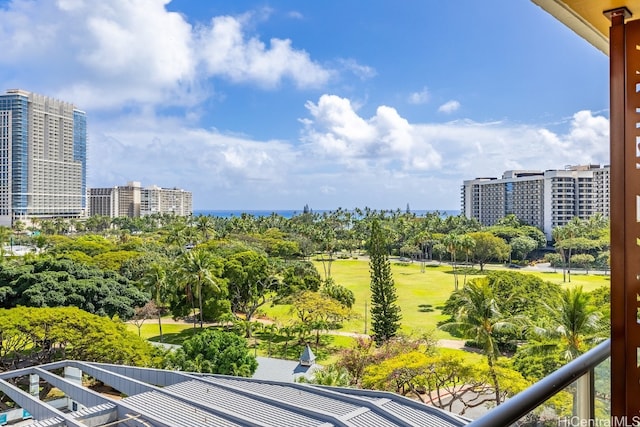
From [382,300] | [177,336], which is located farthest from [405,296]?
[177,336]

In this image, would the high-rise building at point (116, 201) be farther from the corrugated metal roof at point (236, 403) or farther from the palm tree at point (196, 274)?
the corrugated metal roof at point (236, 403)

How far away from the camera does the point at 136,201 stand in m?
42.4

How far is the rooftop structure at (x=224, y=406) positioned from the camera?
6031 mm

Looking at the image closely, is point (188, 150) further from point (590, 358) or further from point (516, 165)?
point (590, 358)

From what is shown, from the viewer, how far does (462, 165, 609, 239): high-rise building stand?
23.2 meters

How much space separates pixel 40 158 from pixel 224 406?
2780 centimetres

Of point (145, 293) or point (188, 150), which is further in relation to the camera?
point (188, 150)

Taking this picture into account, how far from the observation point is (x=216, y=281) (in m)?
15.6

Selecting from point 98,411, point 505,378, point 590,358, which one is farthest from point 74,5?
point 590,358

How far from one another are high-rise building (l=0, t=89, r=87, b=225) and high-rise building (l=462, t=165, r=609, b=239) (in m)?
27.5

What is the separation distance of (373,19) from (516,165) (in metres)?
15.9

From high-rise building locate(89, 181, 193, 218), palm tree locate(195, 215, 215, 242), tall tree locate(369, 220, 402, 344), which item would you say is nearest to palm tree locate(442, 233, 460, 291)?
tall tree locate(369, 220, 402, 344)

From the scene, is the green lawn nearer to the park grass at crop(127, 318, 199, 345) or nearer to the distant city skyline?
the park grass at crop(127, 318, 199, 345)

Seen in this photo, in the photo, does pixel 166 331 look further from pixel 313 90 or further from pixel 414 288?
pixel 313 90
